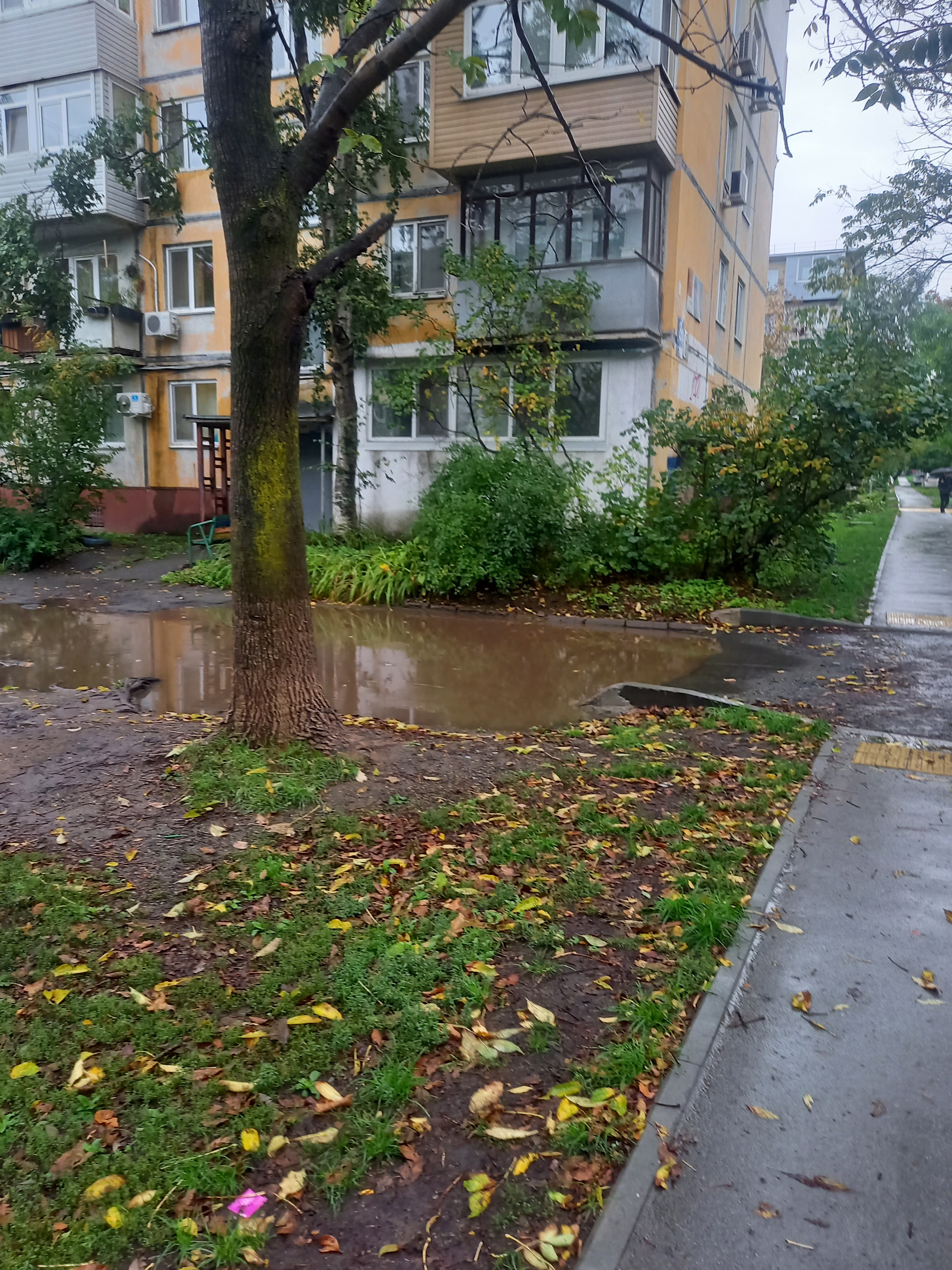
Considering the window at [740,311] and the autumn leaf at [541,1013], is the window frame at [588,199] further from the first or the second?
the autumn leaf at [541,1013]

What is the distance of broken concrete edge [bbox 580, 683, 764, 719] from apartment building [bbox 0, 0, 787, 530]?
6758 mm

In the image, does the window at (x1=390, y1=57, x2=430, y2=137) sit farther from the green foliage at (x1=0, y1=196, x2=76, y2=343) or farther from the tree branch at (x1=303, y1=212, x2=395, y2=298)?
the tree branch at (x1=303, y1=212, x2=395, y2=298)

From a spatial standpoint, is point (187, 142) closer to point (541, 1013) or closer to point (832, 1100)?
point (541, 1013)

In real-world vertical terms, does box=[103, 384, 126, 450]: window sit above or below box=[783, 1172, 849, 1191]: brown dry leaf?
above

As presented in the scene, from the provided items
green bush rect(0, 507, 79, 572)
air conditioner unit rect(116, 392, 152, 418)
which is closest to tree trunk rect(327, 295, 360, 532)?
green bush rect(0, 507, 79, 572)

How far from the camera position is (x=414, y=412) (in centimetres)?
1759

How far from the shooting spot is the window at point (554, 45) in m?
14.7

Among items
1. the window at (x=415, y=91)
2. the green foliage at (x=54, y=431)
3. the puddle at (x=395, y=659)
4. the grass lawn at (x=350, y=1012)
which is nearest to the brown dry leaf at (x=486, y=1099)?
the grass lawn at (x=350, y=1012)

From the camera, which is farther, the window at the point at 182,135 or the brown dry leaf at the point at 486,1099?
the window at the point at 182,135

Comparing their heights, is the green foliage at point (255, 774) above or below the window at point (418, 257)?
below

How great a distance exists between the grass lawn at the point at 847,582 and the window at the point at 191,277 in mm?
14894

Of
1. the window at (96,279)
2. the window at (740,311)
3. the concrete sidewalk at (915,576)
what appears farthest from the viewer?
the window at (740,311)

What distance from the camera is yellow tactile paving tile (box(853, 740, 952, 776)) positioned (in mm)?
6160

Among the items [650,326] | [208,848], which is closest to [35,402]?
[650,326]
